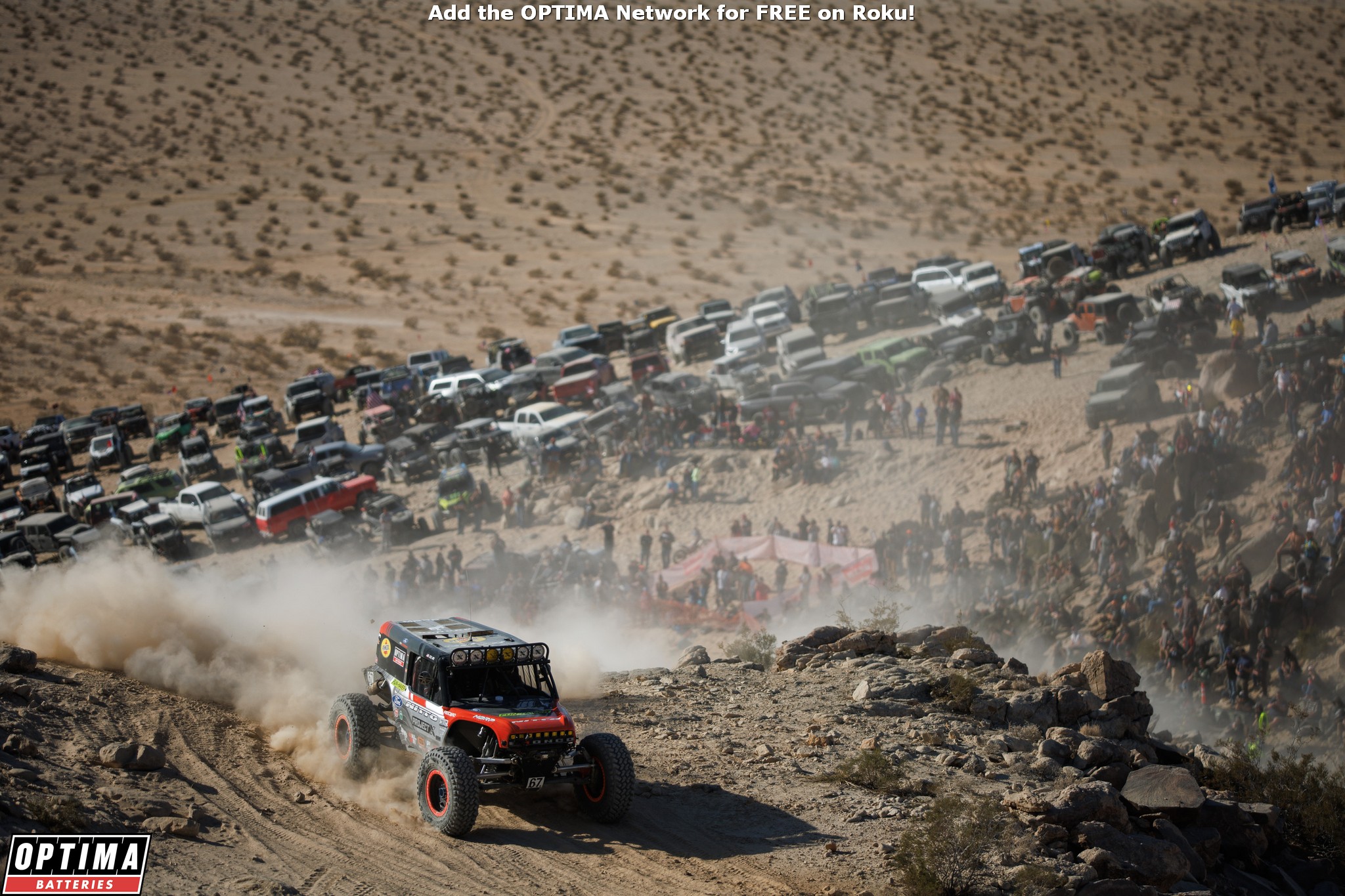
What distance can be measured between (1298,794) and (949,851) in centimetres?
631

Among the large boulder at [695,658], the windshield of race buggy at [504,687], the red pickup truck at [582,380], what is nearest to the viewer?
the windshield of race buggy at [504,687]

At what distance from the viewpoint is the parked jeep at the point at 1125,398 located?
1050 inches

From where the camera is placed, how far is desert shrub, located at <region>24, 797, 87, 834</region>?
904cm

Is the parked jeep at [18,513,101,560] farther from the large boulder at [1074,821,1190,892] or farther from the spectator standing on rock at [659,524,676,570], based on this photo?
the large boulder at [1074,821,1190,892]

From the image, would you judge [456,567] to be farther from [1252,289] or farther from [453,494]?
[1252,289]

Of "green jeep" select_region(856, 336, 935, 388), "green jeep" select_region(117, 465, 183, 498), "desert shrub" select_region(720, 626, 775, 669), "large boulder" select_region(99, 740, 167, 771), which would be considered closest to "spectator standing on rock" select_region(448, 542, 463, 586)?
"desert shrub" select_region(720, 626, 775, 669)

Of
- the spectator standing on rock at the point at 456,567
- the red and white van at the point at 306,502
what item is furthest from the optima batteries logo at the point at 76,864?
the red and white van at the point at 306,502

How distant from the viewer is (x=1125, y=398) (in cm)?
2667

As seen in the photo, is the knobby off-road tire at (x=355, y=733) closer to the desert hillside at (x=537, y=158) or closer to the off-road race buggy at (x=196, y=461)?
the off-road race buggy at (x=196, y=461)

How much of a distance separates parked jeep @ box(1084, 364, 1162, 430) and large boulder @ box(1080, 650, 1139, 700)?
14.7 metres

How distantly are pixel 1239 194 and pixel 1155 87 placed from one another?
21866 millimetres

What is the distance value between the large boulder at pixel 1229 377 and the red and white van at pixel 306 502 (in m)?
24.9

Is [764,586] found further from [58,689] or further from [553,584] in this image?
[58,689]

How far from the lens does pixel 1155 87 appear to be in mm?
71688
